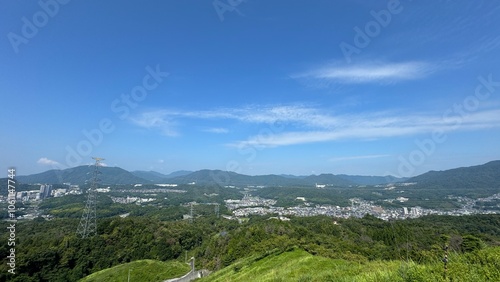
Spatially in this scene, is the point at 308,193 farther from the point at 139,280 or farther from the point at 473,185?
the point at 139,280

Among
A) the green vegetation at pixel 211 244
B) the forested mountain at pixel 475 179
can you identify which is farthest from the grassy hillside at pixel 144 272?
the forested mountain at pixel 475 179

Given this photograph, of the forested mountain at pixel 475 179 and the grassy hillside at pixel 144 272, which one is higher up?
the forested mountain at pixel 475 179

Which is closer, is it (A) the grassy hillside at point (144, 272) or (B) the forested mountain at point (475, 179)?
(A) the grassy hillside at point (144, 272)

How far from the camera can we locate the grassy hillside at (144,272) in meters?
26.6

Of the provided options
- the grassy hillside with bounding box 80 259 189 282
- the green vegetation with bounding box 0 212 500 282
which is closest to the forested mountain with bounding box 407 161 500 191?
the green vegetation with bounding box 0 212 500 282

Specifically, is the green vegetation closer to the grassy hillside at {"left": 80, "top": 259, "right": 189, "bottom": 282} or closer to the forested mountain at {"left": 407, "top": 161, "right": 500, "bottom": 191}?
the grassy hillside at {"left": 80, "top": 259, "right": 189, "bottom": 282}

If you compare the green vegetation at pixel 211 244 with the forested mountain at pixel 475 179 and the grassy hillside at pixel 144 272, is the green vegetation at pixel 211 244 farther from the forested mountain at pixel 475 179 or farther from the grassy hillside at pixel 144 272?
the forested mountain at pixel 475 179

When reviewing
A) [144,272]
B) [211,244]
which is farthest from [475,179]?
[144,272]

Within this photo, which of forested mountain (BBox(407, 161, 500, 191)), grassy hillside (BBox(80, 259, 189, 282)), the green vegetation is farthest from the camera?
forested mountain (BBox(407, 161, 500, 191))

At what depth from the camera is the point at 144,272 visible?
27469 millimetres

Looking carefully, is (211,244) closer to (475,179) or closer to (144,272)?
(144,272)

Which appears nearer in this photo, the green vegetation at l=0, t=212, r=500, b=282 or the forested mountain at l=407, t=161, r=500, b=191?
the green vegetation at l=0, t=212, r=500, b=282

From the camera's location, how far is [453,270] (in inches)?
121

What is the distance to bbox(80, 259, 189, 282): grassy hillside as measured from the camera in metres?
26.6
